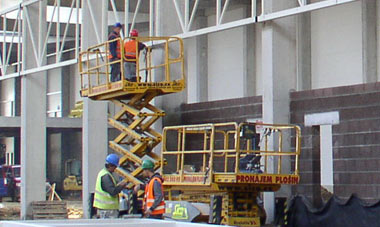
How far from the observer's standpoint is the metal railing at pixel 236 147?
58.7 ft

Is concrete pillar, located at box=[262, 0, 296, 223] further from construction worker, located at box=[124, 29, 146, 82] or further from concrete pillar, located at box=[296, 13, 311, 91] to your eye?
concrete pillar, located at box=[296, 13, 311, 91]

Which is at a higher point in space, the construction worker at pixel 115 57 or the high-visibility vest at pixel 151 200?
the construction worker at pixel 115 57

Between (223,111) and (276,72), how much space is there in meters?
4.12

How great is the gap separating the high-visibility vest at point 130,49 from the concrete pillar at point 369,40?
8.36 meters

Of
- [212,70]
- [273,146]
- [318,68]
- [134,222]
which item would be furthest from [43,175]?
[134,222]

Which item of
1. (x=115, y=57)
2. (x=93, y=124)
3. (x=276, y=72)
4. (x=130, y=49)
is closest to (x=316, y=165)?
(x=276, y=72)

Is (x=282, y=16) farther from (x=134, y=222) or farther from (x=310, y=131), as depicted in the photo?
(x=134, y=222)

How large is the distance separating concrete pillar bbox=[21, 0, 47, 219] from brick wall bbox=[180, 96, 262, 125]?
7.69m

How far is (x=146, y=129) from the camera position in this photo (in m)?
23.4

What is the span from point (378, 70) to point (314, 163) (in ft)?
22.9

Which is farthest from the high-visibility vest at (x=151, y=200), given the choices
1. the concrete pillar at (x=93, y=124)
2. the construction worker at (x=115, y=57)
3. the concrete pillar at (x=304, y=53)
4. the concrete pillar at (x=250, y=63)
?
the concrete pillar at (x=250, y=63)

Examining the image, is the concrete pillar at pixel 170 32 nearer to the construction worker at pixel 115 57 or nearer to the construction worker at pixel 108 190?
the construction worker at pixel 115 57

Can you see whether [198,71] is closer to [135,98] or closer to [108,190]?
[135,98]

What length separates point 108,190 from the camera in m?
15.9
